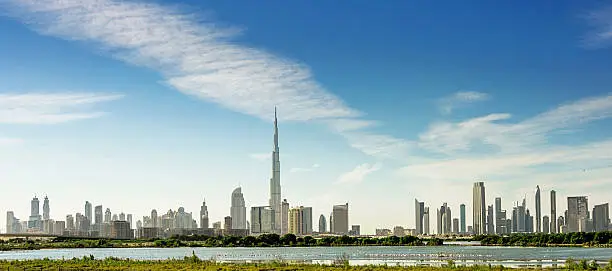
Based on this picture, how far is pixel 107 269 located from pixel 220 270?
46.3 feet

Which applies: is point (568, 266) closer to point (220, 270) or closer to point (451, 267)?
point (451, 267)

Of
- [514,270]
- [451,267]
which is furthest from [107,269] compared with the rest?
Result: [514,270]

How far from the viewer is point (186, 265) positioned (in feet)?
294

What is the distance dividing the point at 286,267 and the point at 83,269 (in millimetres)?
22094

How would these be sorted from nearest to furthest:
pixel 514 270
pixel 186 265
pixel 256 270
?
pixel 514 270 < pixel 256 270 < pixel 186 265

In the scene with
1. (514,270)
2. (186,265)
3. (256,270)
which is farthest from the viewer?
(186,265)

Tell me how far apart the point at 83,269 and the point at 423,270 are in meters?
36.6

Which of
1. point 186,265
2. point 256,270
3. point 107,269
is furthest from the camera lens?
point 186,265

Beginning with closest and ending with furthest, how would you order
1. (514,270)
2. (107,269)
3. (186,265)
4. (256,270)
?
(514,270) → (256,270) → (107,269) → (186,265)

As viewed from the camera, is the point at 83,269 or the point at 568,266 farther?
the point at 83,269

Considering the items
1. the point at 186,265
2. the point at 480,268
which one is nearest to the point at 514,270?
the point at 480,268

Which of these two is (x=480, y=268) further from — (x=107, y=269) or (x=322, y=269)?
(x=107, y=269)

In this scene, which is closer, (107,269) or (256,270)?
(256,270)

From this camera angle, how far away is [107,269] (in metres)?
83.9
